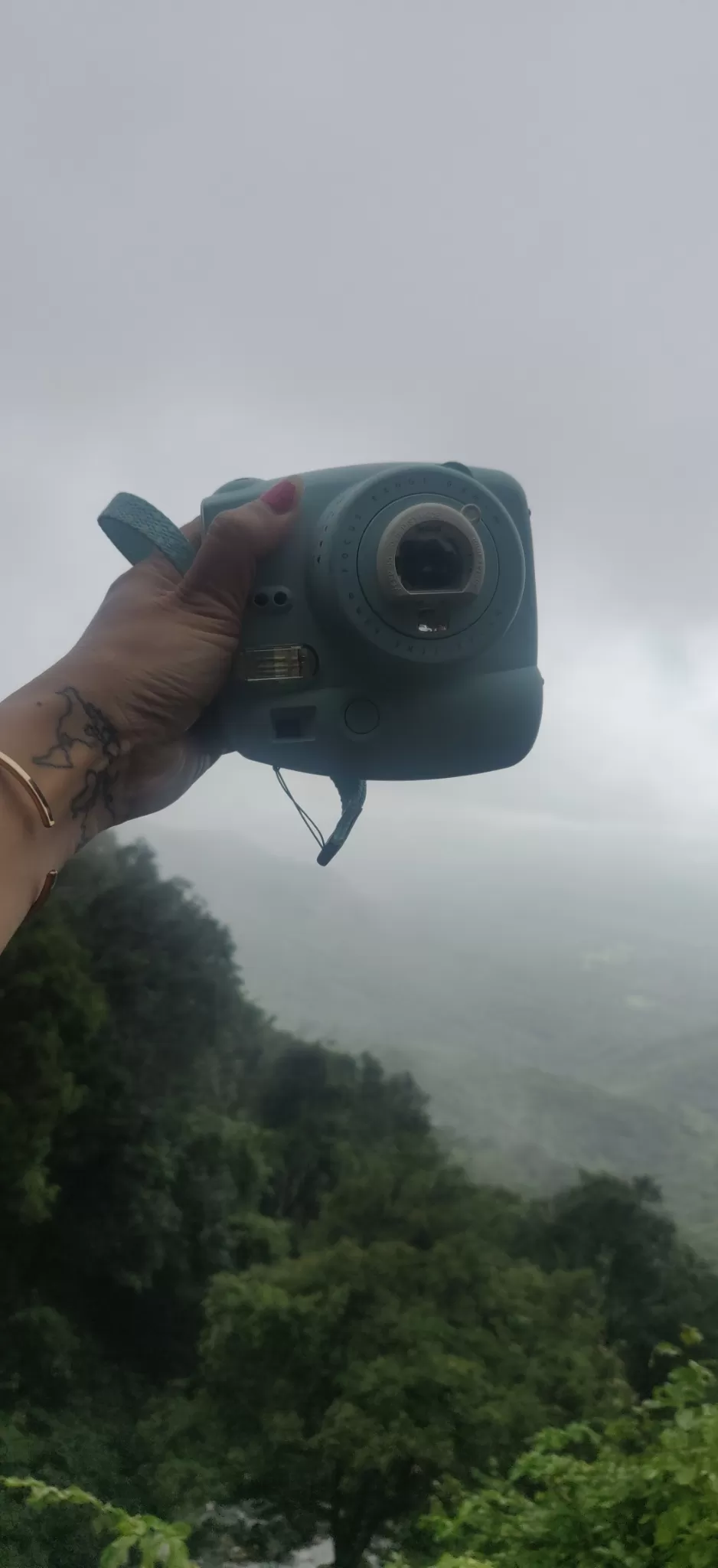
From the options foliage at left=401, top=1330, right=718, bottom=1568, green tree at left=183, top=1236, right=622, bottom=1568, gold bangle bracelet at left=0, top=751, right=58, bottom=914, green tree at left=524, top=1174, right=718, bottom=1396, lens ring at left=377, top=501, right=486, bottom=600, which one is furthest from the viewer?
green tree at left=524, top=1174, right=718, bottom=1396

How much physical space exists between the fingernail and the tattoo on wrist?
0.26 metres

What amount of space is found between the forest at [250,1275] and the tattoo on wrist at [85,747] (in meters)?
2.70

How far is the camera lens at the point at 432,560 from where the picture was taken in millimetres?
779

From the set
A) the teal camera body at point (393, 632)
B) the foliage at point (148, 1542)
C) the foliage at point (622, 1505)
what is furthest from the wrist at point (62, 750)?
the foliage at point (622, 1505)

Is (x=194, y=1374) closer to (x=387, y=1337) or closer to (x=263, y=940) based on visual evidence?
(x=387, y=1337)

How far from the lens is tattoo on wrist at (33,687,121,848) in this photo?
72cm

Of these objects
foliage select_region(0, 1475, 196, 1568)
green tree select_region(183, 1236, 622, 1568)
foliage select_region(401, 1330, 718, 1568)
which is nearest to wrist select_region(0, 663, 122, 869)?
foliage select_region(0, 1475, 196, 1568)

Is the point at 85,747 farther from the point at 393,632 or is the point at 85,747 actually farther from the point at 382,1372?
the point at 382,1372

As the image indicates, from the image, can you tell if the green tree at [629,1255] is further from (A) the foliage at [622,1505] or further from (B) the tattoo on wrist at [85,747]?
(B) the tattoo on wrist at [85,747]

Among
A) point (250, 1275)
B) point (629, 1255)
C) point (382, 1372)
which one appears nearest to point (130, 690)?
point (382, 1372)

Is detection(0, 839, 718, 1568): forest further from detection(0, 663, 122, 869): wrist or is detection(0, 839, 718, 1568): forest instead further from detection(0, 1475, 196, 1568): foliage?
detection(0, 663, 122, 869): wrist

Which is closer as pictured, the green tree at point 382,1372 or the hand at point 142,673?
the hand at point 142,673

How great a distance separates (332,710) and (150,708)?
18cm

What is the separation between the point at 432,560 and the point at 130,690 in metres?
0.31
